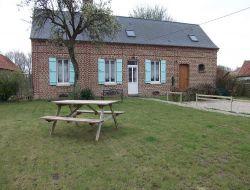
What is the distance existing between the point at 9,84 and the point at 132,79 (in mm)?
7991

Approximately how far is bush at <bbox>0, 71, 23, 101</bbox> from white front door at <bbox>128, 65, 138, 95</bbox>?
711 cm

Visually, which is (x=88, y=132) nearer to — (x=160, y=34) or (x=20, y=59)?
(x=160, y=34)

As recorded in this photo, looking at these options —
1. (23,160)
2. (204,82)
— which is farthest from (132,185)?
(204,82)

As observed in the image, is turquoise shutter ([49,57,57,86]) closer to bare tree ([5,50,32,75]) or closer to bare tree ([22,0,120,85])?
bare tree ([22,0,120,85])

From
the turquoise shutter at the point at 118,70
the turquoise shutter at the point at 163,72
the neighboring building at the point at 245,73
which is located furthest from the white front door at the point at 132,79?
the neighboring building at the point at 245,73

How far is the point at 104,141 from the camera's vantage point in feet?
20.3

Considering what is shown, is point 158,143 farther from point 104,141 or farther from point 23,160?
point 23,160

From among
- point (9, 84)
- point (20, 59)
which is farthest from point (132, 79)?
point (20, 59)

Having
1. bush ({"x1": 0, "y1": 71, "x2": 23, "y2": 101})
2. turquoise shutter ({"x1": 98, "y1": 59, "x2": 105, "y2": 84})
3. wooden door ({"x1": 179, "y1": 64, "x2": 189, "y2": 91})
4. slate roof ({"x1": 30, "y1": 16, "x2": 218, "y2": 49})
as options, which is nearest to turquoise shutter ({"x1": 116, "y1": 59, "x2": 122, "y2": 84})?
turquoise shutter ({"x1": 98, "y1": 59, "x2": 105, "y2": 84})

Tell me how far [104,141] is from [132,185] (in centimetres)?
243

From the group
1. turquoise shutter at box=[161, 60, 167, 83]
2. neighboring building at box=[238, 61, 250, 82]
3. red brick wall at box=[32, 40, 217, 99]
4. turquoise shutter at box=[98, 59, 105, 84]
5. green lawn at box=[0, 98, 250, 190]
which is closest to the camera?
green lawn at box=[0, 98, 250, 190]

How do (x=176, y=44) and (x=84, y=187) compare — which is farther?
(x=176, y=44)

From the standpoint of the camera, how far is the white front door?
65.5 ft

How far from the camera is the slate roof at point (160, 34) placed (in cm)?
2002
